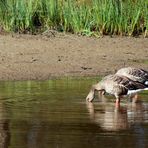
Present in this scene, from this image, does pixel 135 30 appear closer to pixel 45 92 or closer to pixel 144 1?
pixel 144 1

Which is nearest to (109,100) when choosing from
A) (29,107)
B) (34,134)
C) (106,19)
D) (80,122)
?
(29,107)

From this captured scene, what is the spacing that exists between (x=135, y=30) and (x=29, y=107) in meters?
10.6

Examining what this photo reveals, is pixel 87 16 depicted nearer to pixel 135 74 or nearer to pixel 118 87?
pixel 135 74

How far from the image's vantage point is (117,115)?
34.1ft

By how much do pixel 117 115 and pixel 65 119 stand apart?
94 centimetres

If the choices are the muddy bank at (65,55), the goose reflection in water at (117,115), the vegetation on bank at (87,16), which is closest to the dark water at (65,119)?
the goose reflection in water at (117,115)

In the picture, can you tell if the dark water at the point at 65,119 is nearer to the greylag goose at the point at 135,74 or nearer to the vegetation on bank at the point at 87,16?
the greylag goose at the point at 135,74

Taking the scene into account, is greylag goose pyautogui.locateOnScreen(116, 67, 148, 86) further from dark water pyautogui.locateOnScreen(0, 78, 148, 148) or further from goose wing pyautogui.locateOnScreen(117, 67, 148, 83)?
dark water pyautogui.locateOnScreen(0, 78, 148, 148)

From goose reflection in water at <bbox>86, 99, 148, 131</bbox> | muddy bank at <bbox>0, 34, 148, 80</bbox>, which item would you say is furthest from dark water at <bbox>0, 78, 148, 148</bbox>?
muddy bank at <bbox>0, 34, 148, 80</bbox>

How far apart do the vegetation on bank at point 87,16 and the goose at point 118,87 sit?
801cm

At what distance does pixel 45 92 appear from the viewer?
12.4 metres

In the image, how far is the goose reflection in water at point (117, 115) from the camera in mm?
9500

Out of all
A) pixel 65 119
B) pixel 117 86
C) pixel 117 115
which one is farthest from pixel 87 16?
pixel 65 119

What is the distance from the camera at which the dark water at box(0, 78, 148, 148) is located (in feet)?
27.4
